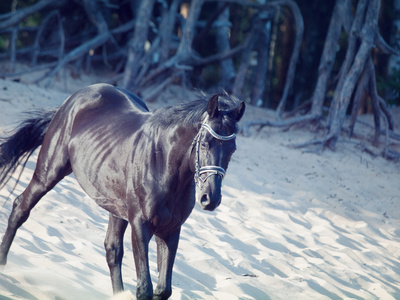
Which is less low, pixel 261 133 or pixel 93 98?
pixel 93 98

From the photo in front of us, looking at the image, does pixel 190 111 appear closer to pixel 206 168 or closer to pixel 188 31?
pixel 206 168

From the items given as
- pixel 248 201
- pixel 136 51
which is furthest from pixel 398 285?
pixel 136 51

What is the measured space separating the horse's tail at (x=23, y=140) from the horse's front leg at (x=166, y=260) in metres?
1.53

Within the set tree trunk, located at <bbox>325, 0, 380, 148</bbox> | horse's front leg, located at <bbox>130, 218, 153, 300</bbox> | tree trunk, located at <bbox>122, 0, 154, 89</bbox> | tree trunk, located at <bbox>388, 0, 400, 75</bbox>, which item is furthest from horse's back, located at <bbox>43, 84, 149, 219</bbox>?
tree trunk, located at <bbox>388, 0, 400, 75</bbox>

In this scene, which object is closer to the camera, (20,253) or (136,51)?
(20,253)

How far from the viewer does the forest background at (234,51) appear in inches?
366

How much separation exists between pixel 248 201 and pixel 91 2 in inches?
265

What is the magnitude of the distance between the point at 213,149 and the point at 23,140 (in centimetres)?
200

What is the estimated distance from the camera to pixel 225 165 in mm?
2814

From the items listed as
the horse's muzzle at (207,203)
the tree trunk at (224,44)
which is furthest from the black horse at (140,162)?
the tree trunk at (224,44)

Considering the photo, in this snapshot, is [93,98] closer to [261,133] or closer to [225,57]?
[261,133]

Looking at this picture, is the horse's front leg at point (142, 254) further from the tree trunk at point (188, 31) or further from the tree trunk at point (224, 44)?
the tree trunk at point (224, 44)

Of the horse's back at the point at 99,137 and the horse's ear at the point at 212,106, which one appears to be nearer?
the horse's ear at the point at 212,106

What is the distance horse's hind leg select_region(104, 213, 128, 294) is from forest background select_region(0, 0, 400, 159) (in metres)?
4.14
